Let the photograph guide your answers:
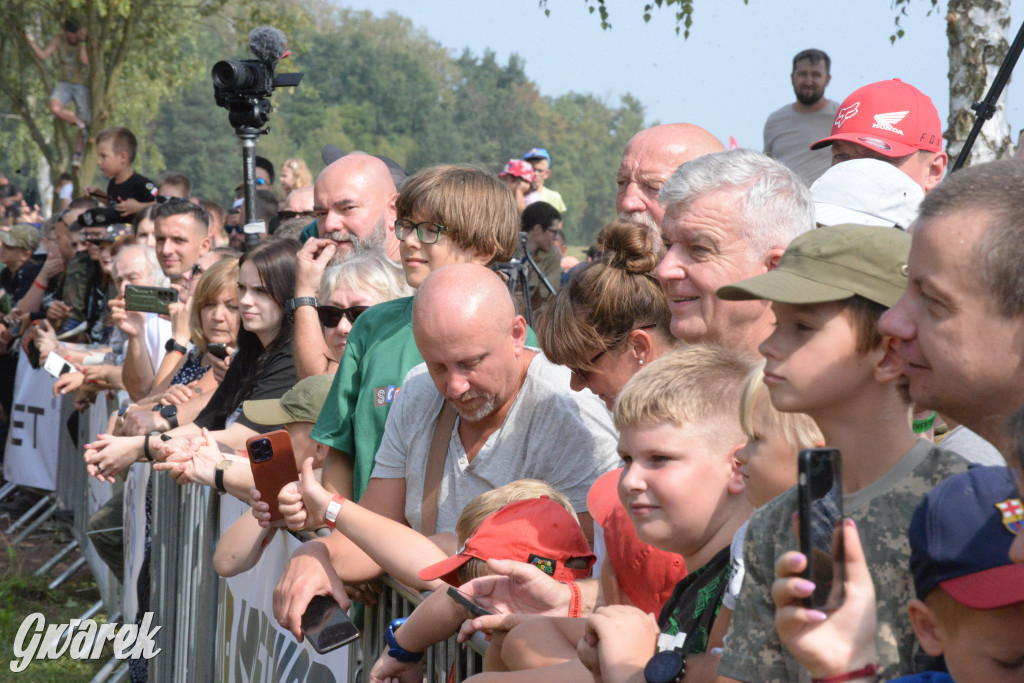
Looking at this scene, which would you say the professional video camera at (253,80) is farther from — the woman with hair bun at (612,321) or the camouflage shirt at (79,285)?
the woman with hair bun at (612,321)

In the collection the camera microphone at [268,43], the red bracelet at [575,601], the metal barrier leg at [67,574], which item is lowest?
the metal barrier leg at [67,574]

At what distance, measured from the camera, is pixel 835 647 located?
51.7 inches

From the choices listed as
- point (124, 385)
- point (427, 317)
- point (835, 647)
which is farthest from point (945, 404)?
point (124, 385)

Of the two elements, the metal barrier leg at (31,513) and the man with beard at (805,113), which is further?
the metal barrier leg at (31,513)

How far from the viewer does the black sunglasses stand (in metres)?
3.98

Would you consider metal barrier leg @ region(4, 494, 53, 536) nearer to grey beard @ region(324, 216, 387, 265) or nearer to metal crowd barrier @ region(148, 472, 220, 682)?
metal crowd barrier @ region(148, 472, 220, 682)

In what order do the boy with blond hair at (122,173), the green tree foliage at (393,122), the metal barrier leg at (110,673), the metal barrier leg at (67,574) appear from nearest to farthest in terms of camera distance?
1. the metal barrier leg at (110,673)
2. the metal barrier leg at (67,574)
3. the boy with blond hair at (122,173)
4. the green tree foliage at (393,122)

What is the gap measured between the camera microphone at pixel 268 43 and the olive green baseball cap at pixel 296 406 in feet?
9.96

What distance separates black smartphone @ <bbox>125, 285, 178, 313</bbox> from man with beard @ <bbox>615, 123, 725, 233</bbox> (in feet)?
10.3

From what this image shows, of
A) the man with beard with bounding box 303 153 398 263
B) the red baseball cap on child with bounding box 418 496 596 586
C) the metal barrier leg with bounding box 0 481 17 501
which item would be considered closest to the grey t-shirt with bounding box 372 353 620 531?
the red baseball cap on child with bounding box 418 496 596 586

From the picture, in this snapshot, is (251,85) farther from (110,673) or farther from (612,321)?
(612,321)

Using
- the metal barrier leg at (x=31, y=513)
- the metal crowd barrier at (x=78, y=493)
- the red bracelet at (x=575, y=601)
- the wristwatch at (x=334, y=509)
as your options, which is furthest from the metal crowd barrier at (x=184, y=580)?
the metal barrier leg at (x=31, y=513)

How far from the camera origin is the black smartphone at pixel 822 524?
4.21 ft

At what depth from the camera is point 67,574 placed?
24.0 ft
